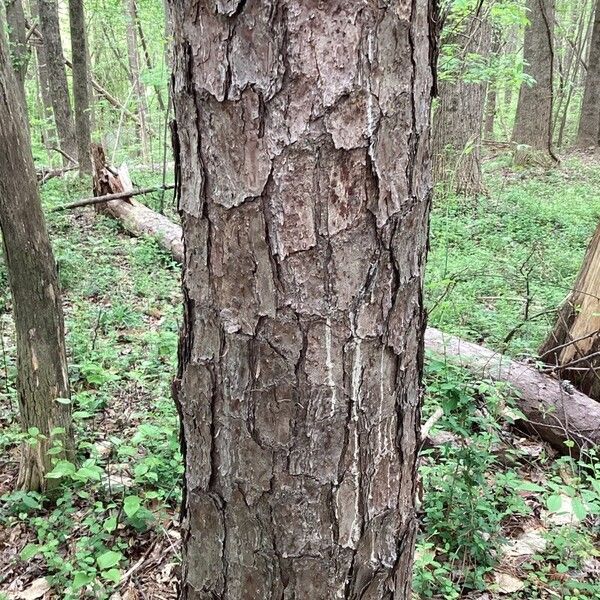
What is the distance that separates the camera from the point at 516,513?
3.02m

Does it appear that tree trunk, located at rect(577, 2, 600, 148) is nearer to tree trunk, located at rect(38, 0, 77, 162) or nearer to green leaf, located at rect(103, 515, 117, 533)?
tree trunk, located at rect(38, 0, 77, 162)

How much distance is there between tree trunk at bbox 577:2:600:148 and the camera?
44.5ft

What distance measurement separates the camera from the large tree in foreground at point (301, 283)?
0.96 m

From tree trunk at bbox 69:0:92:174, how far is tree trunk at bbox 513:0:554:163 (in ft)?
31.4

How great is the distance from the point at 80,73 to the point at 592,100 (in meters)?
12.3

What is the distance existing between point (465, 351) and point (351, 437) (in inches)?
125

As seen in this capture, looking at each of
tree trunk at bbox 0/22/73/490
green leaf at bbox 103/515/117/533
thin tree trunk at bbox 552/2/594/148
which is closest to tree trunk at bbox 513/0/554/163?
thin tree trunk at bbox 552/2/594/148

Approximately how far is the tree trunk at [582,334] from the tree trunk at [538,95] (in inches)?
376

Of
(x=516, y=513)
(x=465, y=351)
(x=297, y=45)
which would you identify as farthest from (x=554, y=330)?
(x=297, y=45)

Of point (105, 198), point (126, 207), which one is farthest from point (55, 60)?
point (126, 207)

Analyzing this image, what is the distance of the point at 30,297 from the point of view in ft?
9.44

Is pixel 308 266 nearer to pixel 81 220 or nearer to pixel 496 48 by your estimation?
pixel 81 220

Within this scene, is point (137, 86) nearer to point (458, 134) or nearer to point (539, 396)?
point (458, 134)

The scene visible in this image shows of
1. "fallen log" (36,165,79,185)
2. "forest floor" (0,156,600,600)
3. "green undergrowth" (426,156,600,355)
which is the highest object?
"fallen log" (36,165,79,185)
